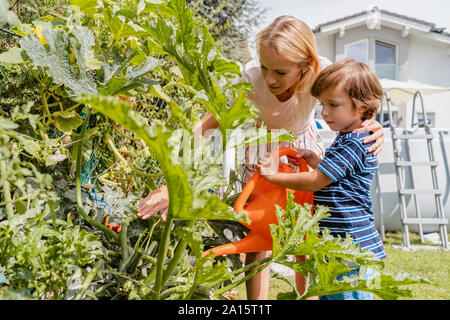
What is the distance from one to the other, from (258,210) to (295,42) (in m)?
0.82

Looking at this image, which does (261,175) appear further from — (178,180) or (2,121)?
(2,121)

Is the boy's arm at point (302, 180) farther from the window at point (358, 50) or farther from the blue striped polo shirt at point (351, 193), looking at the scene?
the window at point (358, 50)

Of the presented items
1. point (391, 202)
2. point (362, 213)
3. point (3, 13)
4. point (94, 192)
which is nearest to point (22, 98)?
point (94, 192)

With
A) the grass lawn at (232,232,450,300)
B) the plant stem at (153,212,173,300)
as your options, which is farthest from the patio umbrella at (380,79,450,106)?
the plant stem at (153,212,173,300)

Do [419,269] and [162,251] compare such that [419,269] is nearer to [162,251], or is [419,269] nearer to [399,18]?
[162,251]

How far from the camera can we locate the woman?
1556mm

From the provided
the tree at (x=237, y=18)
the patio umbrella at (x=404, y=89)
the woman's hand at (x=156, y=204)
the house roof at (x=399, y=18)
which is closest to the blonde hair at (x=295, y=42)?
the woman's hand at (x=156, y=204)

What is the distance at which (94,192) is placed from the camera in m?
→ 1.38

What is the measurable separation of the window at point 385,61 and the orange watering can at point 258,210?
1429cm

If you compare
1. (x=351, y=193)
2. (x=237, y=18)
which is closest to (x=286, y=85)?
(x=351, y=193)

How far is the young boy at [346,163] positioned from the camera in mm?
1311

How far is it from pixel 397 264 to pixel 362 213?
7.93 ft

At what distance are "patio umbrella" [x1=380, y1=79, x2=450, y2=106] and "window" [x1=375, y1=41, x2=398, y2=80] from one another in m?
4.41
